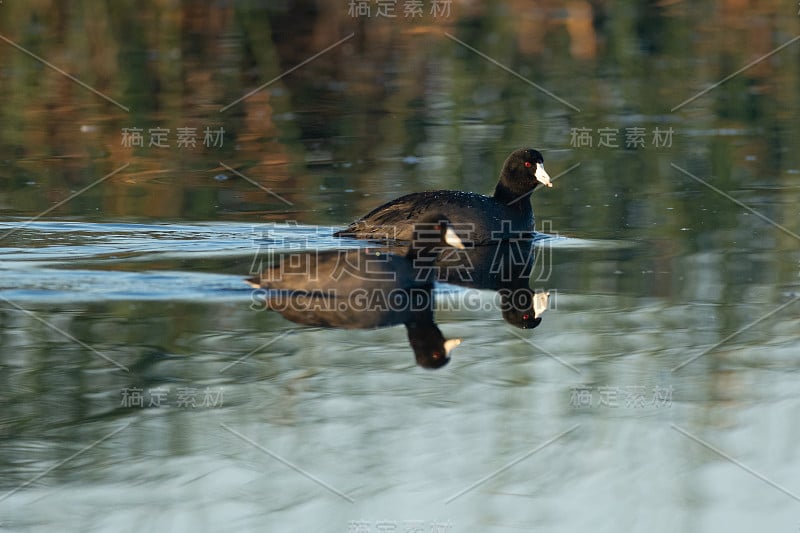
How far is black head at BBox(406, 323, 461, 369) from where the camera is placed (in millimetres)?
6449

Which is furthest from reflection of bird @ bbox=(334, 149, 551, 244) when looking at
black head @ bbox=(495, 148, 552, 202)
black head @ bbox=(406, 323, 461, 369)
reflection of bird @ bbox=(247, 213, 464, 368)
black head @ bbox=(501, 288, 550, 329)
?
black head @ bbox=(406, 323, 461, 369)

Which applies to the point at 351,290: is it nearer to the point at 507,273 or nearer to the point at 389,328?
the point at 389,328

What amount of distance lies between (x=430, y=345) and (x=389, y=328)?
0.48 meters

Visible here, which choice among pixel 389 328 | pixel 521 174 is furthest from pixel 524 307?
pixel 521 174

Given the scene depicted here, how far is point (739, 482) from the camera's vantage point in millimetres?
4965

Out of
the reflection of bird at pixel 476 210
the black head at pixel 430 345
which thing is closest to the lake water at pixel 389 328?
the black head at pixel 430 345

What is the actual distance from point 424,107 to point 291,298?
7.14 m

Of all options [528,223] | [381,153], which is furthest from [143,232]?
[381,153]

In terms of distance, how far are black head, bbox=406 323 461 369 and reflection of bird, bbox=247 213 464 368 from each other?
1cm

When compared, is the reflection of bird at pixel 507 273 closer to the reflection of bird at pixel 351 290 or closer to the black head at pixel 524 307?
the black head at pixel 524 307

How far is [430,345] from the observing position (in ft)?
22.0

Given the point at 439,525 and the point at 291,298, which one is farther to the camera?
the point at 291,298

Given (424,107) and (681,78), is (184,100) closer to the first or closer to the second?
(424,107)

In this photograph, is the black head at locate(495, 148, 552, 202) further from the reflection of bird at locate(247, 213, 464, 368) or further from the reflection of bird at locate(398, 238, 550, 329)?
the reflection of bird at locate(247, 213, 464, 368)
